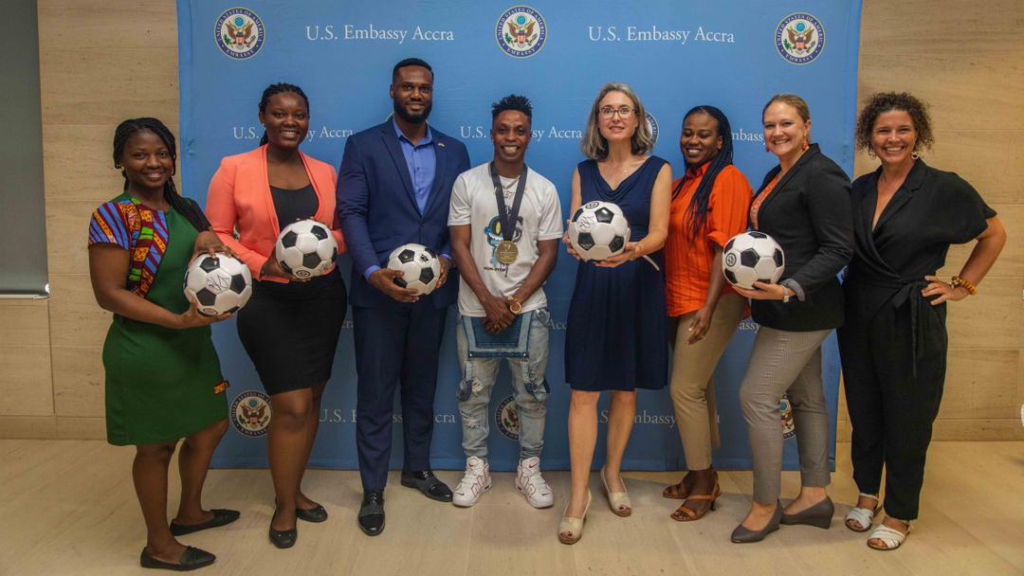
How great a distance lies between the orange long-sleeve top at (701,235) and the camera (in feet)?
10.1

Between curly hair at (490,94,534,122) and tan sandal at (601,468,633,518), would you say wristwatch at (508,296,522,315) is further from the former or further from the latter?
tan sandal at (601,468,633,518)

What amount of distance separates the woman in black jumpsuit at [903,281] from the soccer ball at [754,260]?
1.61 feet

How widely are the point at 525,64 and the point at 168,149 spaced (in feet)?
5.91

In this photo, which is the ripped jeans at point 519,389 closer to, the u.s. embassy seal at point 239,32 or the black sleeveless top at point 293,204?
the black sleeveless top at point 293,204

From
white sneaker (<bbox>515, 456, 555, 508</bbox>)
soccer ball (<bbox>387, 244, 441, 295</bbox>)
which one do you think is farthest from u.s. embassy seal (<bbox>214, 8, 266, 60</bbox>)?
white sneaker (<bbox>515, 456, 555, 508</bbox>)

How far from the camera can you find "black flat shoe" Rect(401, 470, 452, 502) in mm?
3510

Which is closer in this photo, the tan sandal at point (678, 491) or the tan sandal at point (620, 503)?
the tan sandal at point (620, 503)

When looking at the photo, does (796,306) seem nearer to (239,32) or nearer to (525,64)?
(525,64)

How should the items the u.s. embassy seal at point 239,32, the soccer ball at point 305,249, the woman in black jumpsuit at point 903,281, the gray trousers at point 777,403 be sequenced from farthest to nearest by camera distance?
the u.s. embassy seal at point 239,32 → the gray trousers at point 777,403 → the woman in black jumpsuit at point 903,281 → the soccer ball at point 305,249

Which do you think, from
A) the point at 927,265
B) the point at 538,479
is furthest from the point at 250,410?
the point at 927,265

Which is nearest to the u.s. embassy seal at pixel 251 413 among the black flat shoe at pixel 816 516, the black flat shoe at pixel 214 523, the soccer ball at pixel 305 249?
the black flat shoe at pixel 214 523

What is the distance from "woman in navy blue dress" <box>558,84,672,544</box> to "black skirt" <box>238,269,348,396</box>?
3.57 ft

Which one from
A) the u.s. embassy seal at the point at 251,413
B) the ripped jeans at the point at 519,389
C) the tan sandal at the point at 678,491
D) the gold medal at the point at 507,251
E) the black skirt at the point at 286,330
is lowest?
the tan sandal at the point at 678,491

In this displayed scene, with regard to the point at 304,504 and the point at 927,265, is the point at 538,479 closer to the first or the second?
the point at 304,504
